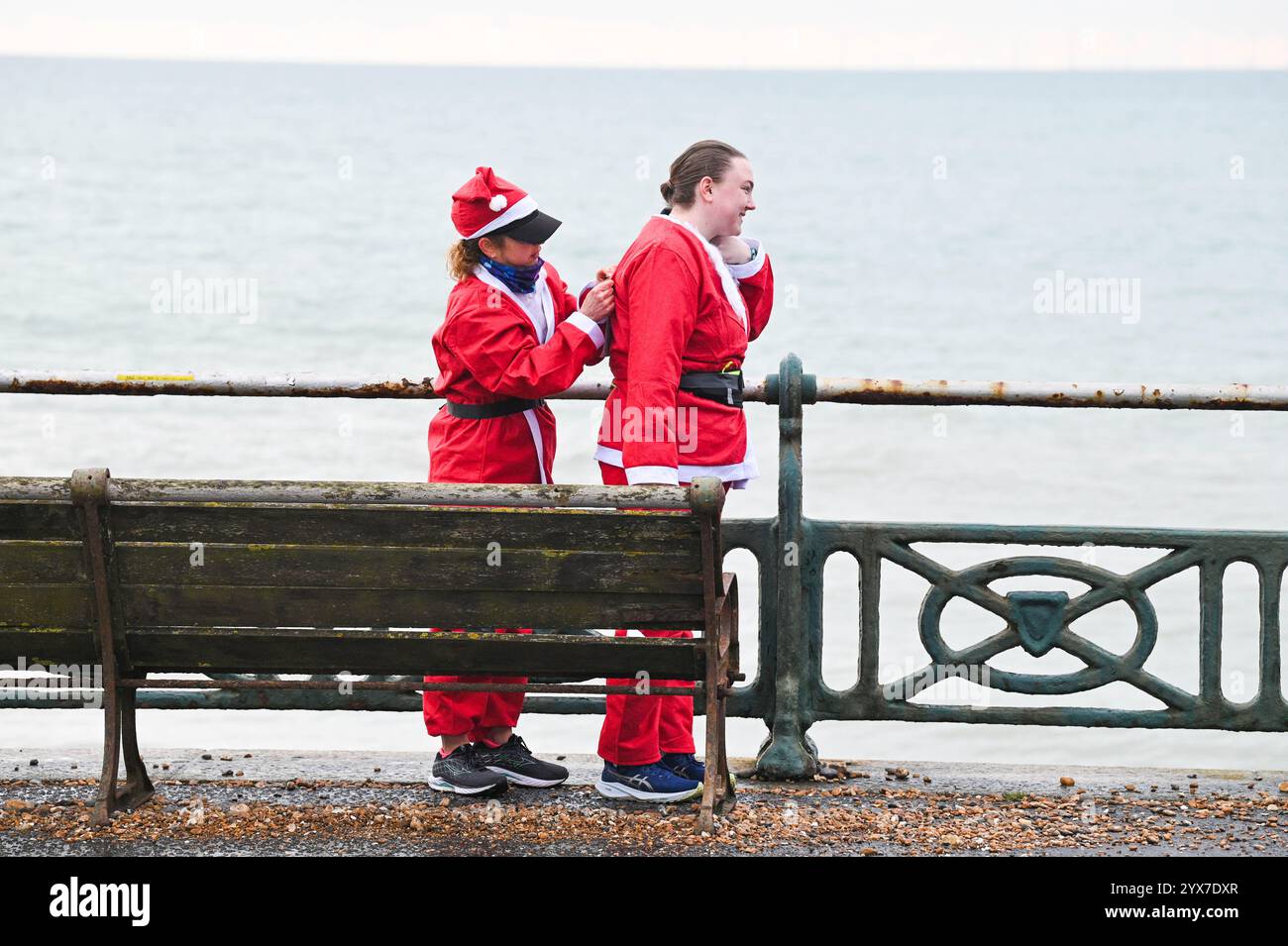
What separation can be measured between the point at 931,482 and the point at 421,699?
43.1ft

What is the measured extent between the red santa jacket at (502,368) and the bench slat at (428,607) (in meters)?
0.54

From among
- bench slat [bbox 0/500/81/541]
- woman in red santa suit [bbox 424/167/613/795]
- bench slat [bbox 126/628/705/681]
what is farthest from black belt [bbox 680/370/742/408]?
bench slat [bbox 0/500/81/541]

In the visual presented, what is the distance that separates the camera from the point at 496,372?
4398 mm

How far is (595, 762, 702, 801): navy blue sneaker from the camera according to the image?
4.57m

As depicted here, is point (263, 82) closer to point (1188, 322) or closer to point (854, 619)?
point (1188, 322)

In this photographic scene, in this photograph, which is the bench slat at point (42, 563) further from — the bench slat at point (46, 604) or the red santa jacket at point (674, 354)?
the red santa jacket at point (674, 354)

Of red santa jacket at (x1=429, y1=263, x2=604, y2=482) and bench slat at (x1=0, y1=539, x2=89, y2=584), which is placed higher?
red santa jacket at (x1=429, y1=263, x2=604, y2=482)

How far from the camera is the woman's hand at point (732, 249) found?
463 cm

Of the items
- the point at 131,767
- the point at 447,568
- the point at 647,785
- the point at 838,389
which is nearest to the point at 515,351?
the point at 447,568

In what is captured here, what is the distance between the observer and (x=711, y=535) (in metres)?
3.98

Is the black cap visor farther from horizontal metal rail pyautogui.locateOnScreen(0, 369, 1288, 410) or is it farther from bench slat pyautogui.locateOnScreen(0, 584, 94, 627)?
bench slat pyautogui.locateOnScreen(0, 584, 94, 627)

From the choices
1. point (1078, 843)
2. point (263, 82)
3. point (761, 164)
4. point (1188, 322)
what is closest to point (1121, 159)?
point (761, 164)

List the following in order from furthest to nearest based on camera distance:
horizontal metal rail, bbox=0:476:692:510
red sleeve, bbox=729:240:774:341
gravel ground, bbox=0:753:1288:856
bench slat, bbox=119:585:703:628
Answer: red sleeve, bbox=729:240:774:341
gravel ground, bbox=0:753:1288:856
bench slat, bbox=119:585:703:628
horizontal metal rail, bbox=0:476:692:510

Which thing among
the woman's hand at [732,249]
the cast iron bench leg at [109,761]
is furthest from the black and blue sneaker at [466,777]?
the woman's hand at [732,249]
